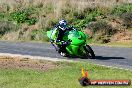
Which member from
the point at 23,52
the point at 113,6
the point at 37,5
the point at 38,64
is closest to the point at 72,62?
the point at 38,64

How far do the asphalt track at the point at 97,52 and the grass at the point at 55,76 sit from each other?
5.15 ft

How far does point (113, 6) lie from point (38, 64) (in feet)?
58.5

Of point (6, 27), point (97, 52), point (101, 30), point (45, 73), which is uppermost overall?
point (45, 73)

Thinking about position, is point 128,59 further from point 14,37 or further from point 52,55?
point 14,37

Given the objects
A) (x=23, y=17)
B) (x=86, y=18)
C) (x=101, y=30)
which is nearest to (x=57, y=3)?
(x=23, y=17)

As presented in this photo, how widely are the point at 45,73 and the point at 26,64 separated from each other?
2.65m

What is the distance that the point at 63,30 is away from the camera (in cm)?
2239

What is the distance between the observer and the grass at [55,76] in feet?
47.5

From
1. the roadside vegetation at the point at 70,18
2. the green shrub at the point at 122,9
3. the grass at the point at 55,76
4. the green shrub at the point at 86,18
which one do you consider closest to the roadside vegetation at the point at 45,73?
the grass at the point at 55,76

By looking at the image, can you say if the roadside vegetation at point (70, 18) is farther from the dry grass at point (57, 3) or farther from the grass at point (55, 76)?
the grass at point (55, 76)

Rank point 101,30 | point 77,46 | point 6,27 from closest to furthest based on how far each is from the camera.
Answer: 1. point 77,46
2. point 101,30
3. point 6,27

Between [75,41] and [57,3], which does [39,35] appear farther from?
[75,41]

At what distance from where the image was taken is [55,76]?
16172 mm

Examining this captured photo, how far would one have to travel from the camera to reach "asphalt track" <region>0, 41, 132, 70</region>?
67.7ft
